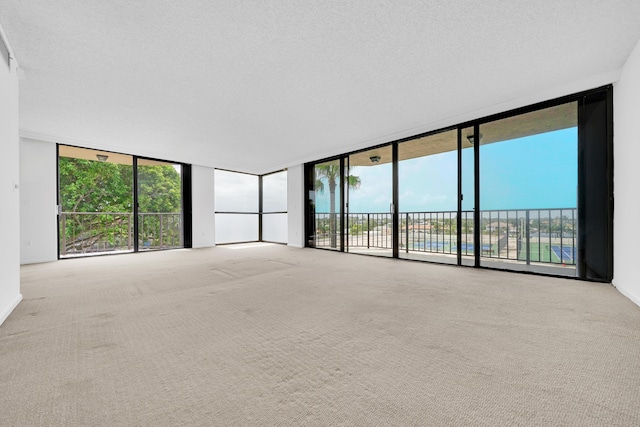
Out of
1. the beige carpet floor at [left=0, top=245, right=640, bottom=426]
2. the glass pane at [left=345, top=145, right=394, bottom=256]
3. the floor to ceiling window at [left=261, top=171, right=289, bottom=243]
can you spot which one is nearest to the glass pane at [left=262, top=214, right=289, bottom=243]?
the floor to ceiling window at [left=261, top=171, right=289, bottom=243]

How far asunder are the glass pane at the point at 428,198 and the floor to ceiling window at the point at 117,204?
5.58m

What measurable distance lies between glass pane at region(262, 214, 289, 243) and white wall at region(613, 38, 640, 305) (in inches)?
255

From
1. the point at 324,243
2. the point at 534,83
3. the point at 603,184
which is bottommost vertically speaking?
the point at 324,243

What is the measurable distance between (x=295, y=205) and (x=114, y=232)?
15.1 ft

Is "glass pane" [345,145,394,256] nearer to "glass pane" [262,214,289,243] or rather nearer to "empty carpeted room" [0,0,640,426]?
"empty carpeted room" [0,0,640,426]

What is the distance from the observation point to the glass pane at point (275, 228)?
793 centimetres

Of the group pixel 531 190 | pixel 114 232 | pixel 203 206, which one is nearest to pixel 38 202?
pixel 114 232

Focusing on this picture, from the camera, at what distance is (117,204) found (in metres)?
8.06

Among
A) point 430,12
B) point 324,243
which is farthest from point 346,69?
point 324,243

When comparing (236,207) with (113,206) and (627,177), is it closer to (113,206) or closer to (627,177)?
(113,206)

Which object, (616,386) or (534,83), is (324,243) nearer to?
(534,83)

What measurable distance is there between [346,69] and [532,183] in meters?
2.90

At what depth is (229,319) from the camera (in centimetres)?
189

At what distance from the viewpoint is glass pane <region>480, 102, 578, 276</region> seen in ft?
10.7
